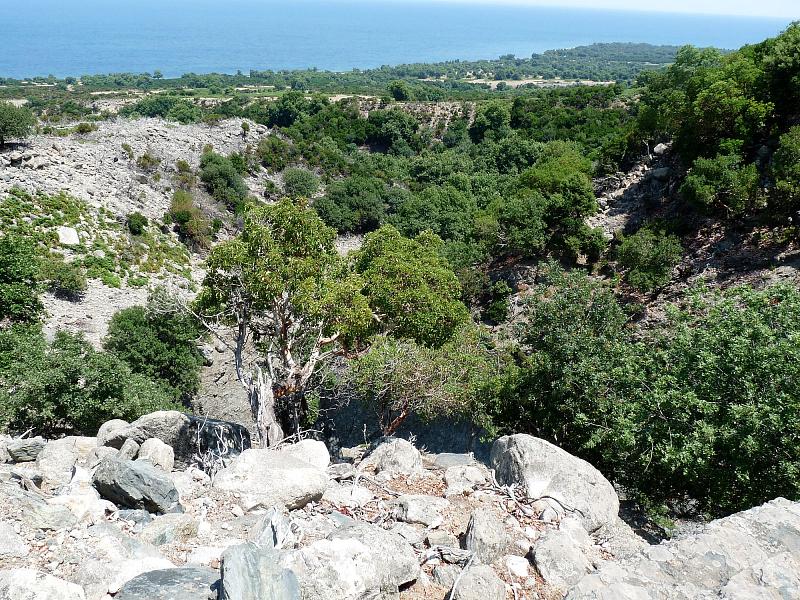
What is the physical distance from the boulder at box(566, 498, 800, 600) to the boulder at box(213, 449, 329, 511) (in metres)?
4.50

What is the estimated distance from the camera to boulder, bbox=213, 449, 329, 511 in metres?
8.88

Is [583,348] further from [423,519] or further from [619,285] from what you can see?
[619,285]

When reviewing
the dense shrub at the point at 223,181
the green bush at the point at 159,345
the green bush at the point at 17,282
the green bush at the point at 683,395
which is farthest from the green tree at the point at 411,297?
the dense shrub at the point at 223,181

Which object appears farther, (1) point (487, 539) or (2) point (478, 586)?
(1) point (487, 539)

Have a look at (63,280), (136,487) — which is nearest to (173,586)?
(136,487)

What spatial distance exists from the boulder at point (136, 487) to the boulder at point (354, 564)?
120 inches

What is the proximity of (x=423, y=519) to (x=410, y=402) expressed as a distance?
6.89 m

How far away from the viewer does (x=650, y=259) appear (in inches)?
1034

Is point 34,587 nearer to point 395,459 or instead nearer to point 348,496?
point 348,496

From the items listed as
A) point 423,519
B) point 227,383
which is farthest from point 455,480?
point 227,383

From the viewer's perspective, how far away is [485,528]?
808 cm

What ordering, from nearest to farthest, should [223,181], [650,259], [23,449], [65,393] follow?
[23,449] → [65,393] → [650,259] → [223,181]

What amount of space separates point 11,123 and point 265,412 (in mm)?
37299

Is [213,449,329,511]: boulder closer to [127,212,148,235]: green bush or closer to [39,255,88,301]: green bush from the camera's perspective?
[39,255,88,301]: green bush
